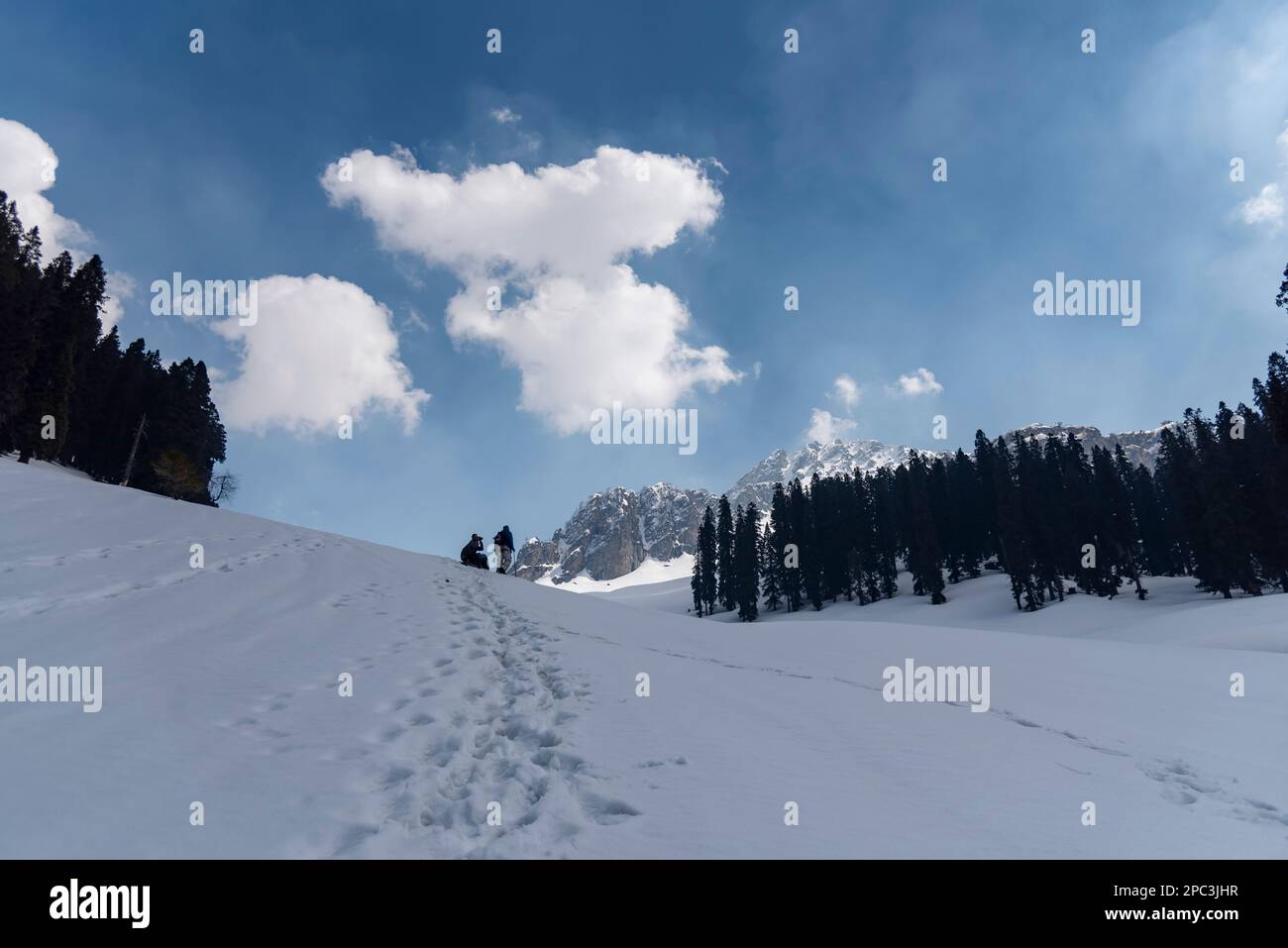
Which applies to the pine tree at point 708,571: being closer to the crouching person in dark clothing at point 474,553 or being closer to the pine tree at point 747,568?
the pine tree at point 747,568

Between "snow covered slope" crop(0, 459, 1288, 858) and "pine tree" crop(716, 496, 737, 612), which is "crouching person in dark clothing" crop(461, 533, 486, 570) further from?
"pine tree" crop(716, 496, 737, 612)

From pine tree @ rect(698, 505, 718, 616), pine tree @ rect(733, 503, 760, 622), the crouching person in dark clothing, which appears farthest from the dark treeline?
pine tree @ rect(698, 505, 718, 616)

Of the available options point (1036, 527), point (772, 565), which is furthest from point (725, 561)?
point (1036, 527)

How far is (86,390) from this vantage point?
1757 inches

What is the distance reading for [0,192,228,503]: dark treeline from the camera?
31.7 m

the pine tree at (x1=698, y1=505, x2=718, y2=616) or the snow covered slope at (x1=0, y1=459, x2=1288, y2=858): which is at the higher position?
the snow covered slope at (x1=0, y1=459, x2=1288, y2=858)

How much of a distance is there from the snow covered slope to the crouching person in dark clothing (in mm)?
10808

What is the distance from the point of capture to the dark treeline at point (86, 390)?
104 feet

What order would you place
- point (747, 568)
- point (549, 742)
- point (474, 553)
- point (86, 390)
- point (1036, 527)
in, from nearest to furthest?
point (549, 742), point (474, 553), point (86, 390), point (1036, 527), point (747, 568)

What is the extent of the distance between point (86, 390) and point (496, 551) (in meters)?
45.7

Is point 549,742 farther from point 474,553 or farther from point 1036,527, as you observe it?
point 1036,527

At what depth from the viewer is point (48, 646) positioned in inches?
232
